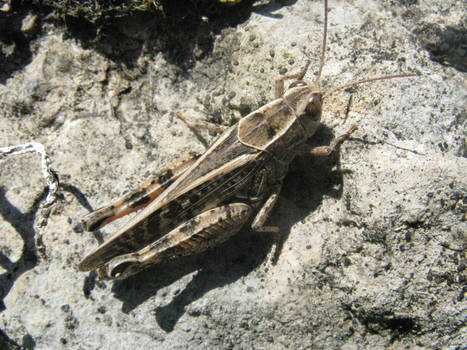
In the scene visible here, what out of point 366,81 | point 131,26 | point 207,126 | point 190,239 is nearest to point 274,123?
point 207,126

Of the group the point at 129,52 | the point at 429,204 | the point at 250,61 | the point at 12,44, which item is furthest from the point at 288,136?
the point at 12,44

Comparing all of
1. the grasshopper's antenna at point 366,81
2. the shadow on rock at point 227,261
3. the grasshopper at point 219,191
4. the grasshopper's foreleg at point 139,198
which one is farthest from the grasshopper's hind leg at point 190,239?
the grasshopper's antenna at point 366,81

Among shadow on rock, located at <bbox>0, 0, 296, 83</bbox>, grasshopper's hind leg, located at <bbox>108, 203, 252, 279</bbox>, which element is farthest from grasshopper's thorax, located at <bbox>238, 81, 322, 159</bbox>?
shadow on rock, located at <bbox>0, 0, 296, 83</bbox>

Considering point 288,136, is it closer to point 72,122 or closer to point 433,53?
point 433,53

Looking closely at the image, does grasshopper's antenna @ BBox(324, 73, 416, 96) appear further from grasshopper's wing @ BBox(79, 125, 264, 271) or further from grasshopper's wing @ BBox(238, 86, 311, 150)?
grasshopper's wing @ BBox(79, 125, 264, 271)

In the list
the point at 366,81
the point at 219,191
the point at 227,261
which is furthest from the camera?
the point at 227,261

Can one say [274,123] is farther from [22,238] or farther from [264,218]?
[22,238]

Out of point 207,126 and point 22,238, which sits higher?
point 207,126

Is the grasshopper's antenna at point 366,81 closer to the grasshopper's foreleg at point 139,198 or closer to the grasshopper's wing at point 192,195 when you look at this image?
the grasshopper's wing at point 192,195
